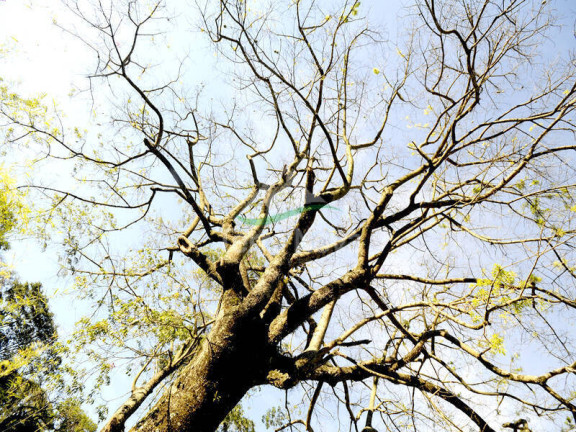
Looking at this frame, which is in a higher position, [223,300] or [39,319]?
[223,300]

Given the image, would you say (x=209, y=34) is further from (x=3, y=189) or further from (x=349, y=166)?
(x=3, y=189)

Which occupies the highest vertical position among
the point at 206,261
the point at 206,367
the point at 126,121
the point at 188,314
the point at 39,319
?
the point at 126,121

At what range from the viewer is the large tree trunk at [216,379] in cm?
238

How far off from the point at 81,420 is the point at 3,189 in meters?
10.1

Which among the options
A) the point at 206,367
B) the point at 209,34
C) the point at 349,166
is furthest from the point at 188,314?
the point at 209,34

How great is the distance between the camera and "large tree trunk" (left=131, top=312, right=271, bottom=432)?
2.38m

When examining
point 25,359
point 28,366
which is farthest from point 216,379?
point 28,366

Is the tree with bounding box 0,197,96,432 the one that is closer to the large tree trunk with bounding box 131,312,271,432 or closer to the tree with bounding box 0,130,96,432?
the tree with bounding box 0,130,96,432

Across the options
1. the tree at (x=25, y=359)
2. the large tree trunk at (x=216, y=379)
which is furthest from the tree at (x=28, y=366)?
the large tree trunk at (x=216, y=379)

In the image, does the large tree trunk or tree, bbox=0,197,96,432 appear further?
tree, bbox=0,197,96,432

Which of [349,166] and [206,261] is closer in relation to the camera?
[206,261]

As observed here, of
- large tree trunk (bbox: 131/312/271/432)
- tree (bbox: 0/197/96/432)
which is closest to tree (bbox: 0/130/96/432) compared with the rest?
tree (bbox: 0/197/96/432)

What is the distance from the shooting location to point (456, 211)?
167 inches

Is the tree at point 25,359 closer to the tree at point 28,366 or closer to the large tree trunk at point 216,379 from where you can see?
the tree at point 28,366
